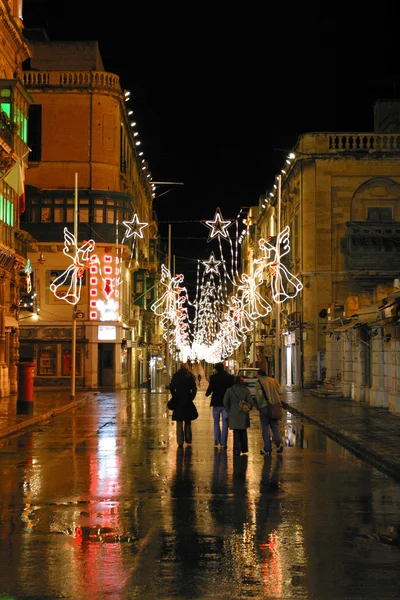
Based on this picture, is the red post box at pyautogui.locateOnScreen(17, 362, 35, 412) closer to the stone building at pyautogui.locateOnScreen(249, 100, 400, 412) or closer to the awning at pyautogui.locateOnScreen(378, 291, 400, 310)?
the awning at pyautogui.locateOnScreen(378, 291, 400, 310)

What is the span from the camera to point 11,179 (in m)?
42.0

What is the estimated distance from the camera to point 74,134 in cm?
5850

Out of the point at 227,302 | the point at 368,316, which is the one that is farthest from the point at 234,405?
the point at 227,302

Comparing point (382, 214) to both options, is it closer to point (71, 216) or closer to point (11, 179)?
point (71, 216)

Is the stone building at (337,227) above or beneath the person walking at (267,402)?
above

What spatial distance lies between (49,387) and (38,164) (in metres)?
14.1

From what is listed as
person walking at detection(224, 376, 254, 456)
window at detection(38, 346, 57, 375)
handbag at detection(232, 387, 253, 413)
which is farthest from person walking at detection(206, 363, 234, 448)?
window at detection(38, 346, 57, 375)

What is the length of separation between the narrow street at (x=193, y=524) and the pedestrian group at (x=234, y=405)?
1.44ft

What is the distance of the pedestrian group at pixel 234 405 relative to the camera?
714 inches

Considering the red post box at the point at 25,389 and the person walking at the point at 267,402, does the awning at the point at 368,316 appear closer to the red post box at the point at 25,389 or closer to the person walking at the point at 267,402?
the red post box at the point at 25,389

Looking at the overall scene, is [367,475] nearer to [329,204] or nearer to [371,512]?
[371,512]

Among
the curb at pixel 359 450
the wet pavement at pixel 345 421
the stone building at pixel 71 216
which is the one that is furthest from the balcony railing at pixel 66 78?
the curb at pixel 359 450

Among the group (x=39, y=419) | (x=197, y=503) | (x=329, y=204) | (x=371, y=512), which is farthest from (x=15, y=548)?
(x=329, y=204)

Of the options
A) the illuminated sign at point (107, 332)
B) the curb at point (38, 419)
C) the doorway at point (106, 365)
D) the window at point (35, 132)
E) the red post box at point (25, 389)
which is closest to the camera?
the curb at point (38, 419)
